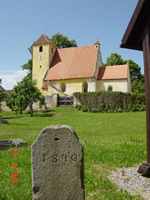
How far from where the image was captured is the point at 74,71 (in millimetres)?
38500

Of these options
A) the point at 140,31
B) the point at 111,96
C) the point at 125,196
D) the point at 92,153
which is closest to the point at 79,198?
the point at 125,196

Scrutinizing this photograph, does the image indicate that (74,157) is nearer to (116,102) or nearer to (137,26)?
(137,26)

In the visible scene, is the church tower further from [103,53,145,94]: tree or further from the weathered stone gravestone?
the weathered stone gravestone

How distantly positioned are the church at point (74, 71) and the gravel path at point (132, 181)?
30.2 m

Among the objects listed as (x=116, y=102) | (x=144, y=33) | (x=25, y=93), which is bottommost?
(x=116, y=102)

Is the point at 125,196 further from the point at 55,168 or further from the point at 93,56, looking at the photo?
the point at 93,56

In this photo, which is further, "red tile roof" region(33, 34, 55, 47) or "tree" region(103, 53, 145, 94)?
"tree" region(103, 53, 145, 94)

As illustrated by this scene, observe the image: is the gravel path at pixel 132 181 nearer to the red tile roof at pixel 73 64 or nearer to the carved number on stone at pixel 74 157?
the carved number on stone at pixel 74 157

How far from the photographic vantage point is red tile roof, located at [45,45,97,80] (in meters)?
37.7

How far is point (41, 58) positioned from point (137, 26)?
37.8 metres

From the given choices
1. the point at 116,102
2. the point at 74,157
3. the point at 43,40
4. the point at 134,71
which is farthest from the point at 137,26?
the point at 134,71

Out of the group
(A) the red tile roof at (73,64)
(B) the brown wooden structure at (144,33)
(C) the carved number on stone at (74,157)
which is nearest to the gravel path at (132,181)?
(B) the brown wooden structure at (144,33)

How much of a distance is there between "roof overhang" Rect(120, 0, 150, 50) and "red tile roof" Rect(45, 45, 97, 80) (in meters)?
30.0

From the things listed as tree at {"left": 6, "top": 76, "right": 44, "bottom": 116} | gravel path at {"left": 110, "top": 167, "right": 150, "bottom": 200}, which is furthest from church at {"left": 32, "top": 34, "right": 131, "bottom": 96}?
gravel path at {"left": 110, "top": 167, "right": 150, "bottom": 200}
